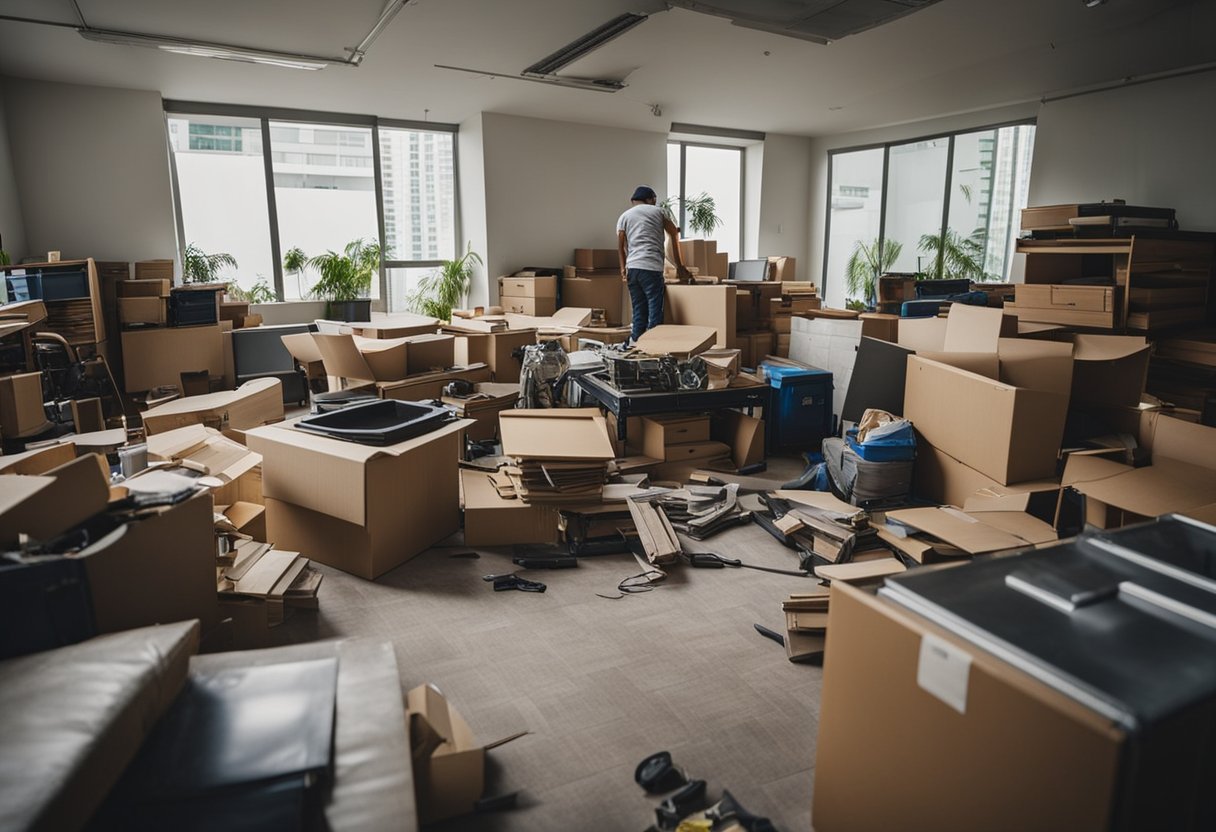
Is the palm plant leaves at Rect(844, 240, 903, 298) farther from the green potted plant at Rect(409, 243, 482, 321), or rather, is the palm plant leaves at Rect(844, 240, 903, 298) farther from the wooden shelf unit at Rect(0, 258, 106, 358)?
the wooden shelf unit at Rect(0, 258, 106, 358)


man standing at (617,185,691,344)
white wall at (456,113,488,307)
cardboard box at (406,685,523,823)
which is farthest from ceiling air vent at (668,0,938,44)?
cardboard box at (406,685,523,823)

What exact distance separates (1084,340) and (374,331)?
15.3 ft

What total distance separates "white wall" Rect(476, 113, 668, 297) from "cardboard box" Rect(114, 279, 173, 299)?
3721mm

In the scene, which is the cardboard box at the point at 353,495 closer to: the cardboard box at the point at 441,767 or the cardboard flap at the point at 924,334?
the cardboard box at the point at 441,767

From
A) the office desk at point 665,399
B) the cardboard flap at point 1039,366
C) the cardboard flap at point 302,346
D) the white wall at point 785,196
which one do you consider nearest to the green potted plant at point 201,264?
the cardboard flap at point 302,346

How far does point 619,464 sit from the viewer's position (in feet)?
14.2

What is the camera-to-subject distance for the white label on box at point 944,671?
1.21 m

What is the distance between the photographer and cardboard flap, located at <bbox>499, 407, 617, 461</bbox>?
3.48m

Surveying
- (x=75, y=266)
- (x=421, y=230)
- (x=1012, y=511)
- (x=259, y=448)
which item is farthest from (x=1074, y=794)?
(x=421, y=230)

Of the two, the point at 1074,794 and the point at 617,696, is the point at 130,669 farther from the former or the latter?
the point at 1074,794

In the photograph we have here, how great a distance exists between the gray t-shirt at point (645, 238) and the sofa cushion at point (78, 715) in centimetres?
454

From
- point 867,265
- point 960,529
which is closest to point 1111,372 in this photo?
point 960,529

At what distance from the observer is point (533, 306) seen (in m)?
8.26

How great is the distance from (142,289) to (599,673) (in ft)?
17.9
